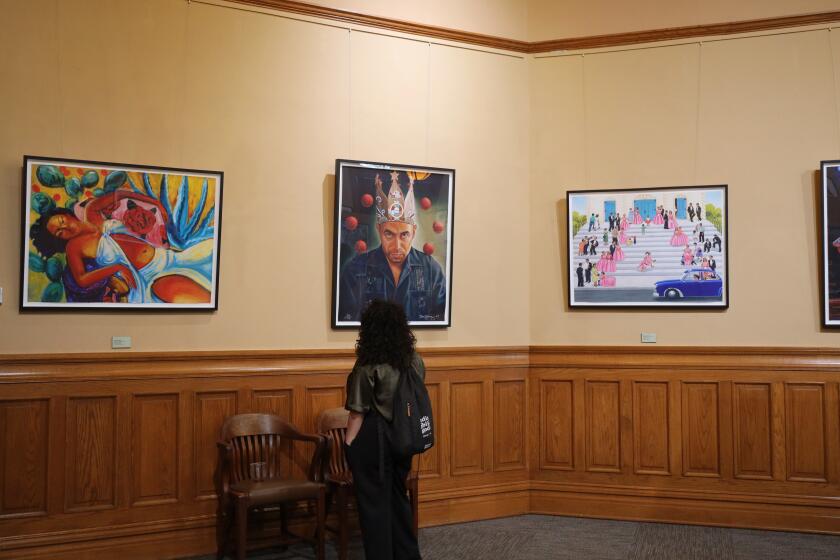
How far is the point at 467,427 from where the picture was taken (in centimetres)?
645

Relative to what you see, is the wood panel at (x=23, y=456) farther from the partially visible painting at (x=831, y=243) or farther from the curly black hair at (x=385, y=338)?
the partially visible painting at (x=831, y=243)

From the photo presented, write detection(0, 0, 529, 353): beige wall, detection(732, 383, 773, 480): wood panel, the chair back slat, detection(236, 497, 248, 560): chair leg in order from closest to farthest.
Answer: detection(236, 497, 248, 560): chair leg
detection(0, 0, 529, 353): beige wall
the chair back slat
detection(732, 383, 773, 480): wood panel

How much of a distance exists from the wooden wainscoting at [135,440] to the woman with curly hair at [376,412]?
57.1 inches

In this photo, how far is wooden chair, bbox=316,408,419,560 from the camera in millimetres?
5293

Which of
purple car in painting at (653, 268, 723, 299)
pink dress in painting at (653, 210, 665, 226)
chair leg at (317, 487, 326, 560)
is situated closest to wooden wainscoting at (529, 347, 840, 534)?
purple car in painting at (653, 268, 723, 299)

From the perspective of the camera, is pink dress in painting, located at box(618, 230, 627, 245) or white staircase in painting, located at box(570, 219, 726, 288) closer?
white staircase in painting, located at box(570, 219, 726, 288)

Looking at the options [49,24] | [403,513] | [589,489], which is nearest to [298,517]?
[403,513]

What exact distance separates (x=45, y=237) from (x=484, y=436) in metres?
3.67

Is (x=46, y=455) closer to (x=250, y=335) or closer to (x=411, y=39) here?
→ (x=250, y=335)

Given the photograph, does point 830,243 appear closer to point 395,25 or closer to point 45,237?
point 395,25

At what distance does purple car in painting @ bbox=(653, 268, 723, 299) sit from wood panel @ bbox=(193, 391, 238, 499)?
3601 mm

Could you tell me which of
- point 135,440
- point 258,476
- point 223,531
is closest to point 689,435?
point 258,476

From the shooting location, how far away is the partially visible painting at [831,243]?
614 centimetres

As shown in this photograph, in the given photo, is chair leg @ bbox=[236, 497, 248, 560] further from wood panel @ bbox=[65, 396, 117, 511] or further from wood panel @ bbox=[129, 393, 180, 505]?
wood panel @ bbox=[65, 396, 117, 511]
